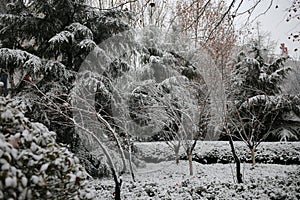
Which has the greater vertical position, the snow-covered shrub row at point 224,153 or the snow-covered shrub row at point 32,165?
the snow-covered shrub row at point 32,165

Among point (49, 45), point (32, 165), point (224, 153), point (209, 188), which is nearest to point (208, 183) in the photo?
point (209, 188)

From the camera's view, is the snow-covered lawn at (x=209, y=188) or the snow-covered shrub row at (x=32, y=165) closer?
the snow-covered shrub row at (x=32, y=165)

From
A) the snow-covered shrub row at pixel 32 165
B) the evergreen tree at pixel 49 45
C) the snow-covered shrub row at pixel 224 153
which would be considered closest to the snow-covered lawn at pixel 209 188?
the snow-covered shrub row at pixel 224 153

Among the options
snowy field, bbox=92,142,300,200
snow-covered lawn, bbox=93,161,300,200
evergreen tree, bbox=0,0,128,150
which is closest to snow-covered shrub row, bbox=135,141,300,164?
snowy field, bbox=92,142,300,200

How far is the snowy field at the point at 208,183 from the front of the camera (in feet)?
15.1

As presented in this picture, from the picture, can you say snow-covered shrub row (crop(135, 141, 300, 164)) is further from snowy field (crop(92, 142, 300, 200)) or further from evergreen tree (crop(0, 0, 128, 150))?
evergreen tree (crop(0, 0, 128, 150))

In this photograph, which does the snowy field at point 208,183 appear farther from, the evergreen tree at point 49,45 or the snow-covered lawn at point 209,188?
the evergreen tree at point 49,45

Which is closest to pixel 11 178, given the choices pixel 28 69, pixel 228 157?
pixel 28 69

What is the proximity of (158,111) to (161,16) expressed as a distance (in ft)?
19.7

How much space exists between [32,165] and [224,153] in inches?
309

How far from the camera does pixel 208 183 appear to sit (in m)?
5.50

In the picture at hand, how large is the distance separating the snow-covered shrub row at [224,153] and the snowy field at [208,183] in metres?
0.03

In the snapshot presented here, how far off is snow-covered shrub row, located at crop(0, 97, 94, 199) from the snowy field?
3212mm

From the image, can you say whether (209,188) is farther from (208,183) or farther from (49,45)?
(49,45)
